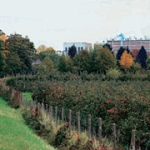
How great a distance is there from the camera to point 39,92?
38125 millimetres

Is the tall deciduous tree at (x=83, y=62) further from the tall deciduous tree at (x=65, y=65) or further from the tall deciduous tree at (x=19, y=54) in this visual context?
the tall deciduous tree at (x=19, y=54)

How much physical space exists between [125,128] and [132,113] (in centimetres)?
95

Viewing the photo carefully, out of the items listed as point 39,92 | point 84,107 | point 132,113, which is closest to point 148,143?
point 132,113

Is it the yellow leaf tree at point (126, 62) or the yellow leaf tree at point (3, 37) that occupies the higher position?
the yellow leaf tree at point (3, 37)

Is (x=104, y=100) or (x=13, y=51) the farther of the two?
(x=13, y=51)

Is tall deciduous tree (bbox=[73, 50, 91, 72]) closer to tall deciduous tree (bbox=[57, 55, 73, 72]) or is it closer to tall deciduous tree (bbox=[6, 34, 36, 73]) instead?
tall deciduous tree (bbox=[57, 55, 73, 72])

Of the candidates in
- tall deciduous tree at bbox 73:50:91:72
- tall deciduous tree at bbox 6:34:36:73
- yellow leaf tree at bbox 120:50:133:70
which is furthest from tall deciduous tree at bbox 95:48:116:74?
tall deciduous tree at bbox 6:34:36:73

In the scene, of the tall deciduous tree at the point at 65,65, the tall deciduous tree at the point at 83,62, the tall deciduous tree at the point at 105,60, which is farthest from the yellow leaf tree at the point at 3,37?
the tall deciduous tree at the point at 105,60

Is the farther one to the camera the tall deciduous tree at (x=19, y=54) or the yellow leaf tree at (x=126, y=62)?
the yellow leaf tree at (x=126, y=62)

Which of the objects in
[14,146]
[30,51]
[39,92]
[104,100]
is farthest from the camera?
[30,51]

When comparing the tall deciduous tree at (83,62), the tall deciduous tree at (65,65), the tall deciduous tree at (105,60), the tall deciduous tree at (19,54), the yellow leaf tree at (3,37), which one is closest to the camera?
the tall deciduous tree at (105,60)

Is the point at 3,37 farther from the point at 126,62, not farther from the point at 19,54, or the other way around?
the point at 126,62

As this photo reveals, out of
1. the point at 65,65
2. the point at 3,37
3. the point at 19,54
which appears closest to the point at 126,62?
the point at 65,65

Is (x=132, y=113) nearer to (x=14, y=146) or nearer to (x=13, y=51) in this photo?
(x=14, y=146)
